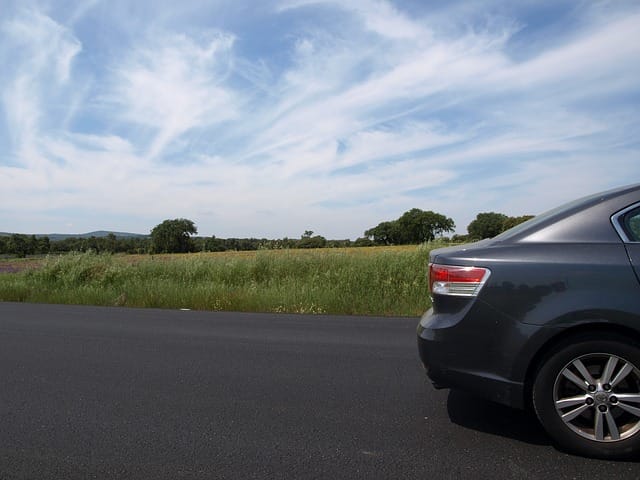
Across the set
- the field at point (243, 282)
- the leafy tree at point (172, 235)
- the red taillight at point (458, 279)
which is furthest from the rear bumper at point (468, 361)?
the leafy tree at point (172, 235)

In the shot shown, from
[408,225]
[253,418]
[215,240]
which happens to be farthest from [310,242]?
[408,225]

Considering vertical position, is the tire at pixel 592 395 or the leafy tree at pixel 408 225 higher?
the leafy tree at pixel 408 225

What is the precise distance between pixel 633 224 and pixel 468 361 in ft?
4.37

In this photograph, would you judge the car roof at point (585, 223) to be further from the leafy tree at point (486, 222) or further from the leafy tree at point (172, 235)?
the leafy tree at point (486, 222)

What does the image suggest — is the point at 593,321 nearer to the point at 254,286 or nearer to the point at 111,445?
the point at 111,445

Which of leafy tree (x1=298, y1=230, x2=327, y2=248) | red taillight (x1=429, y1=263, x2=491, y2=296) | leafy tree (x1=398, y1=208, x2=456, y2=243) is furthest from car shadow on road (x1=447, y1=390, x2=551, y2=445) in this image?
leafy tree (x1=398, y1=208, x2=456, y2=243)

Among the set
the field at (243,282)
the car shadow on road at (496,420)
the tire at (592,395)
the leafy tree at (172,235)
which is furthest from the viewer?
the leafy tree at (172,235)

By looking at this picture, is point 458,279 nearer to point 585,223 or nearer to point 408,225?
point 585,223

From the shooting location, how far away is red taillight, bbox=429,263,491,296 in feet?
10.5

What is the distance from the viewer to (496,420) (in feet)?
12.1

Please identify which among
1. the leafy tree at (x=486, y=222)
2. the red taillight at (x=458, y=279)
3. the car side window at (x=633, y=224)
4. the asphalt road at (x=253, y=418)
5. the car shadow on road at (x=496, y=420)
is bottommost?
the asphalt road at (x=253, y=418)

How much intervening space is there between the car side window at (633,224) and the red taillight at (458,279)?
877 mm

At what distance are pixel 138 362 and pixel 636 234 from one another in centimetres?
502

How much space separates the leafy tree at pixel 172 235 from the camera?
3844 centimetres
